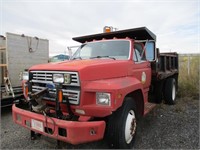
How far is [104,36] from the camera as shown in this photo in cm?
539

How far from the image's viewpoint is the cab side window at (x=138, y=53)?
14.0ft

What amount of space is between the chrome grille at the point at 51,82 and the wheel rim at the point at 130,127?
105 cm

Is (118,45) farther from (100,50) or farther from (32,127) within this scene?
(32,127)

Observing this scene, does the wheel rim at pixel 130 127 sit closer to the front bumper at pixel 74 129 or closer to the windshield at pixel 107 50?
the front bumper at pixel 74 129

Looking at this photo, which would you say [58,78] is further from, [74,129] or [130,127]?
[130,127]

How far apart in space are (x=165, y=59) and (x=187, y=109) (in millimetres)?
1735

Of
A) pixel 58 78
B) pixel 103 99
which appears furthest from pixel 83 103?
pixel 58 78

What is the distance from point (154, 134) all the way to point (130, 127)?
0.95 meters

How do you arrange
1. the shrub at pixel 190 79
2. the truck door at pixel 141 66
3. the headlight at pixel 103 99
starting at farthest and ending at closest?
the shrub at pixel 190 79, the truck door at pixel 141 66, the headlight at pixel 103 99

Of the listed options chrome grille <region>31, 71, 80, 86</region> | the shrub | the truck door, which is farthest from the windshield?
the shrub

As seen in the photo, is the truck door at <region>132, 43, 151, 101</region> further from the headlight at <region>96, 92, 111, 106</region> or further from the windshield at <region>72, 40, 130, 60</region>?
the headlight at <region>96, 92, 111, 106</region>

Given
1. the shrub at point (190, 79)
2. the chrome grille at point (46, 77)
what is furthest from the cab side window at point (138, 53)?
the shrub at point (190, 79)

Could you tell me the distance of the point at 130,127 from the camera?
3.35 m

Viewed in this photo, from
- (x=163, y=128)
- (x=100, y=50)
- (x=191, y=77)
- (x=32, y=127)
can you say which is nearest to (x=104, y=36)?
(x=100, y=50)
